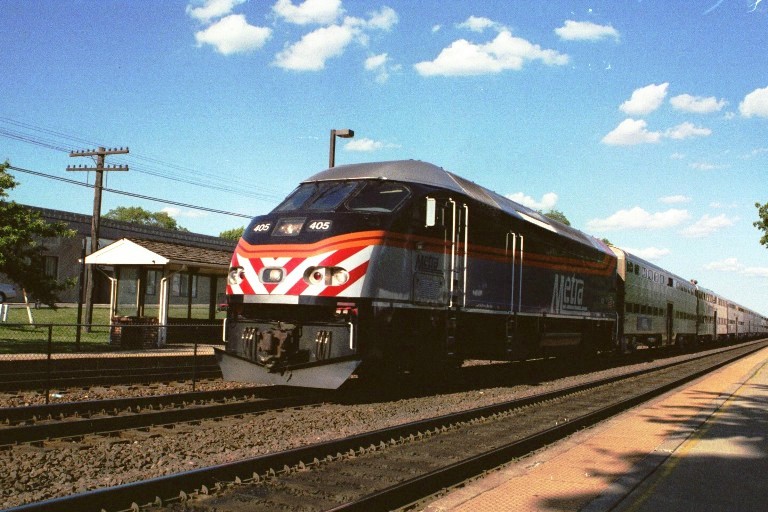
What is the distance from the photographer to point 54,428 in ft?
24.3

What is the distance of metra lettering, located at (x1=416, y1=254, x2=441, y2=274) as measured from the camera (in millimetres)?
10297

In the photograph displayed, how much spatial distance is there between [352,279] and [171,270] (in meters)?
12.7

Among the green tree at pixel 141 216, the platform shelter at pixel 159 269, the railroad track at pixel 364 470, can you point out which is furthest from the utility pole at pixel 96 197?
the green tree at pixel 141 216

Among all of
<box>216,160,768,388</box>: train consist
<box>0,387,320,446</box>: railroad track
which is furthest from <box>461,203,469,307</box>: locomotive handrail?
<box>0,387,320,446</box>: railroad track

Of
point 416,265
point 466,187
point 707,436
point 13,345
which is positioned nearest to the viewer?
point 707,436

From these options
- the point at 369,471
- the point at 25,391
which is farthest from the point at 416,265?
the point at 25,391

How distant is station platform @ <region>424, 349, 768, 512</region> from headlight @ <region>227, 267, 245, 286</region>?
17.3ft

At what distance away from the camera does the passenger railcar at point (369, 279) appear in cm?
939

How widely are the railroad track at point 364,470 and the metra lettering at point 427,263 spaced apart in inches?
92.9

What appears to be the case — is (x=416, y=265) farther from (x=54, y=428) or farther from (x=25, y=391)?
(x=25, y=391)

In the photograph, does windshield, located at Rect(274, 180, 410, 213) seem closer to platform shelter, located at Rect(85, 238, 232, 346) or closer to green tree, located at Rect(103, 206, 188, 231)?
platform shelter, located at Rect(85, 238, 232, 346)

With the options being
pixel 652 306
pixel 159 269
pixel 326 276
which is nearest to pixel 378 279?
pixel 326 276

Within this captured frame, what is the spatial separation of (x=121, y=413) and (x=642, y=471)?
6.67 metres

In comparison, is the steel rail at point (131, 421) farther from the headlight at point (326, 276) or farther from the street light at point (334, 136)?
the street light at point (334, 136)
